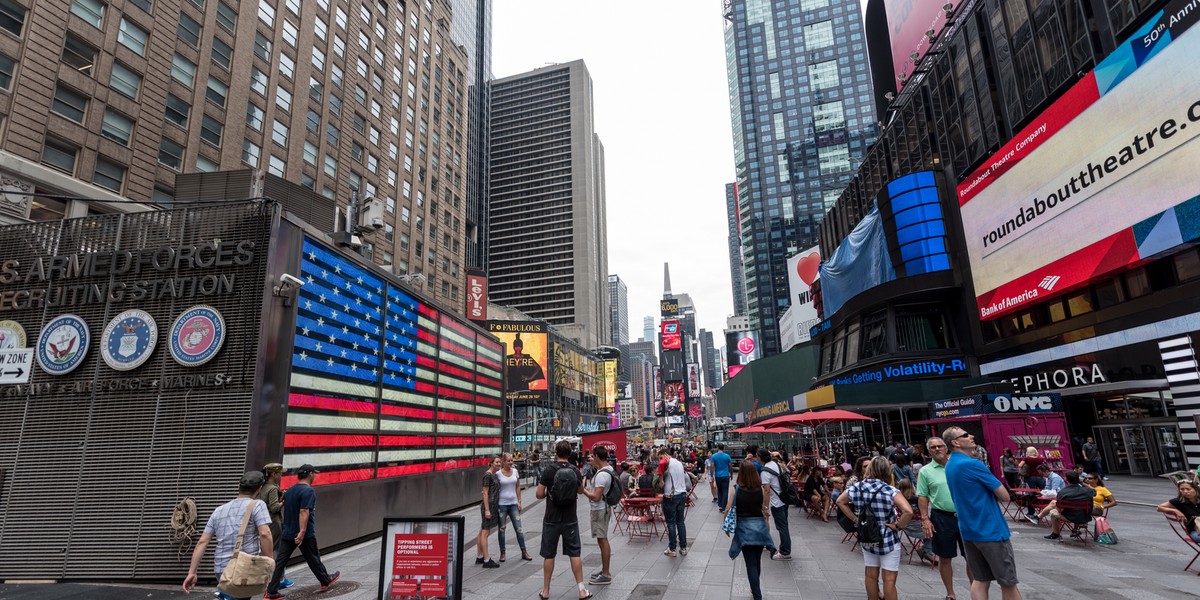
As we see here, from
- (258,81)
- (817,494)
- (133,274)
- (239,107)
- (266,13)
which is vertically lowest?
(817,494)

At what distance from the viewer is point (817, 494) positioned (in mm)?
14242

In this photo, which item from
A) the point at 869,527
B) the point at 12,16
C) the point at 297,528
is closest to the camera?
the point at 869,527

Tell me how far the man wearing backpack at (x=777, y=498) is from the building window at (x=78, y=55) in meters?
30.4

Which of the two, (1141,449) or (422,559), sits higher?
(422,559)

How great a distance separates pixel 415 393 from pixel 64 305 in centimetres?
702

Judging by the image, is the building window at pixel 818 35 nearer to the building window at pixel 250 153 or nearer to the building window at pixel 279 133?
the building window at pixel 279 133

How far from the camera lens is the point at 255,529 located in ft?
18.9

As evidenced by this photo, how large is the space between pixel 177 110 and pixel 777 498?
111 feet

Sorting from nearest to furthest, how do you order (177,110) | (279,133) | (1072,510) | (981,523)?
(981,523), (1072,510), (177,110), (279,133)

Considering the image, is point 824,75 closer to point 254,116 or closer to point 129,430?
point 254,116

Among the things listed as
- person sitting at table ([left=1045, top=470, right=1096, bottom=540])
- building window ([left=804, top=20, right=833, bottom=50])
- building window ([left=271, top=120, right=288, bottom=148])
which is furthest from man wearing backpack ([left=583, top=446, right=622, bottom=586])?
building window ([left=804, top=20, right=833, bottom=50])

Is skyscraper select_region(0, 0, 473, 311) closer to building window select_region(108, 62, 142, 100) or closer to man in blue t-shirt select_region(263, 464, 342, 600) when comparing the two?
building window select_region(108, 62, 142, 100)

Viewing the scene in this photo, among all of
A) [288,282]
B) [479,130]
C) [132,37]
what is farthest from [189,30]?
[479,130]

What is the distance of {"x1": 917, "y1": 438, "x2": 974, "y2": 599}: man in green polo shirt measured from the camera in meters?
6.37
